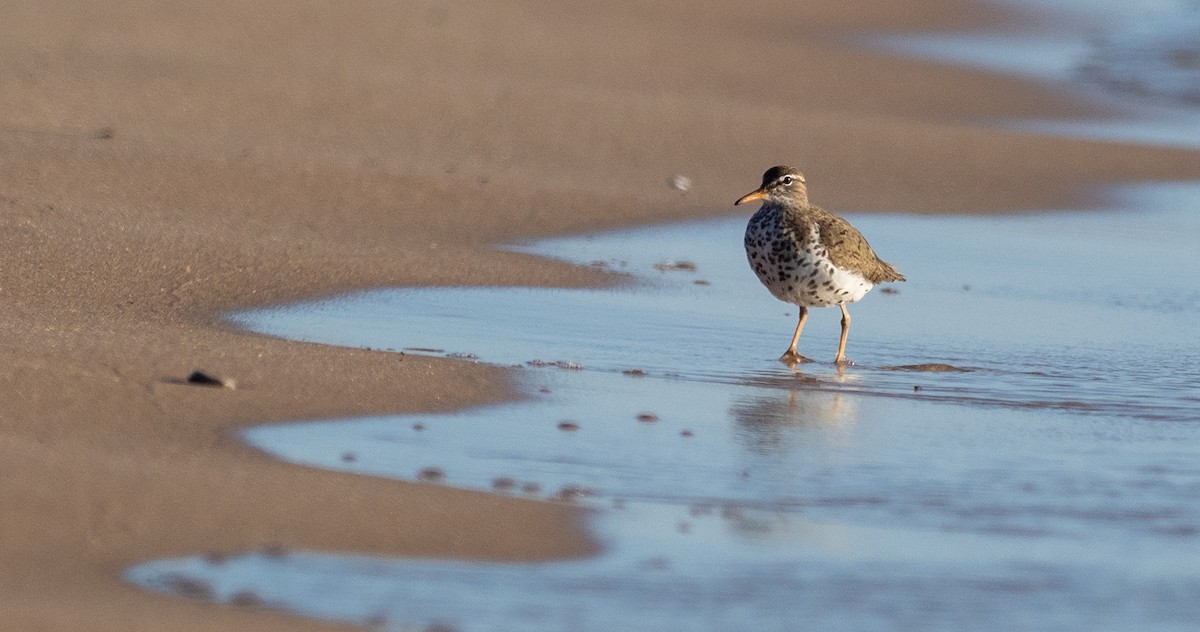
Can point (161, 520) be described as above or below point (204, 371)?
below

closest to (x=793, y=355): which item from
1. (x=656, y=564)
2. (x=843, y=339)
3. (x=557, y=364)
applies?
(x=843, y=339)

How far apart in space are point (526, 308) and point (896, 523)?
3505 mm

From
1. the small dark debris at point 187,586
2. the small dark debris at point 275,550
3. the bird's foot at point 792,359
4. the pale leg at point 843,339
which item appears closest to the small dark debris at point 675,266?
the pale leg at point 843,339

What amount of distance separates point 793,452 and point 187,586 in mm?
2309

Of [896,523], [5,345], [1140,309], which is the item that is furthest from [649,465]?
[1140,309]

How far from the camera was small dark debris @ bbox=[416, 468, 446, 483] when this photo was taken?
558 cm

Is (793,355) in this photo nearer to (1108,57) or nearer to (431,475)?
(431,475)

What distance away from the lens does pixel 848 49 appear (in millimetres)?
21000

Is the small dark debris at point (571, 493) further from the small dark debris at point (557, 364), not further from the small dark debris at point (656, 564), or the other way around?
the small dark debris at point (557, 364)

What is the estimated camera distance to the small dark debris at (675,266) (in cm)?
1001

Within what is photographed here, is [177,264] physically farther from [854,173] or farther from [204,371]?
[854,173]

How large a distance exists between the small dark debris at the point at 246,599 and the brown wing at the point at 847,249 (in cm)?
462

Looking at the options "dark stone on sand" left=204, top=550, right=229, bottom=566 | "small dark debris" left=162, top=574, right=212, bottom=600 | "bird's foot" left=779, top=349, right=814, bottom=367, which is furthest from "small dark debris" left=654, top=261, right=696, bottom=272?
"small dark debris" left=162, top=574, right=212, bottom=600

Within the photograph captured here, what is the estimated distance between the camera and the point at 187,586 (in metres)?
4.55
